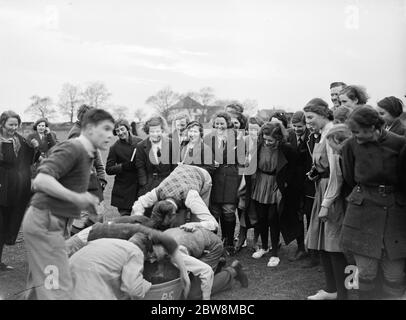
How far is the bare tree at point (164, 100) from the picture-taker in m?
6.21

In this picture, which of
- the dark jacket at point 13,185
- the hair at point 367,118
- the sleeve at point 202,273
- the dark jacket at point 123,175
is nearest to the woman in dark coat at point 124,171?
the dark jacket at point 123,175

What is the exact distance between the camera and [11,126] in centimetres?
586

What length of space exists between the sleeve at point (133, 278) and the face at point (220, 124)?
9.13ft

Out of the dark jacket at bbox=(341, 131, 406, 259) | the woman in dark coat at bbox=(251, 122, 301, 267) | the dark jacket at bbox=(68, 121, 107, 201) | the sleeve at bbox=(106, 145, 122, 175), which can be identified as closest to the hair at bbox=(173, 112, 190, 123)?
the sleeve at bbox=(106, 145, 122, 175)

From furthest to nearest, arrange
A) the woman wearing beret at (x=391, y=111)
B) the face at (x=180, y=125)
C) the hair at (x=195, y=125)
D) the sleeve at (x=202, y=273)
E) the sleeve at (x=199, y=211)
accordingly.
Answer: the face at (x=180, y=125)
the hair at (x=195, y=125)
the sleeve at (x=199, y=211)
the woman wearing beret at (x=391, y=111)
the sleeve at (x=202, y=273)

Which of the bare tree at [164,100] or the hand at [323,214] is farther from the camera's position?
the bare tree at [164,100]

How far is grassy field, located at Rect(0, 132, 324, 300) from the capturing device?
500 centimetres

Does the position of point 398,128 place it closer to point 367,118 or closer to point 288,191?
point 367,118

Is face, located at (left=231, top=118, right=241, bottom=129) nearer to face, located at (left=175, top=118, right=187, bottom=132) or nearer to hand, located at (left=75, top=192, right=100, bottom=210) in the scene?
face, located at (left=175, top=118, right=187, bottom=132)

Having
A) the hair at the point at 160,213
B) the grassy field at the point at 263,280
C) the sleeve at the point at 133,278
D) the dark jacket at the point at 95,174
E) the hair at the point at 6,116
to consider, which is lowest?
the grassy field at the point at 263,280

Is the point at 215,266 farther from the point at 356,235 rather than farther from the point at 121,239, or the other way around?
the point at 356,235

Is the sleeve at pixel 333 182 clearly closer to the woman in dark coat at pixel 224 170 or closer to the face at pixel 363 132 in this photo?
the face at pixel 363 132

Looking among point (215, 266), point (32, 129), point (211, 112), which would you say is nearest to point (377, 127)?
point (215, 266)

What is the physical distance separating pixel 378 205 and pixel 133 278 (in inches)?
84.8
